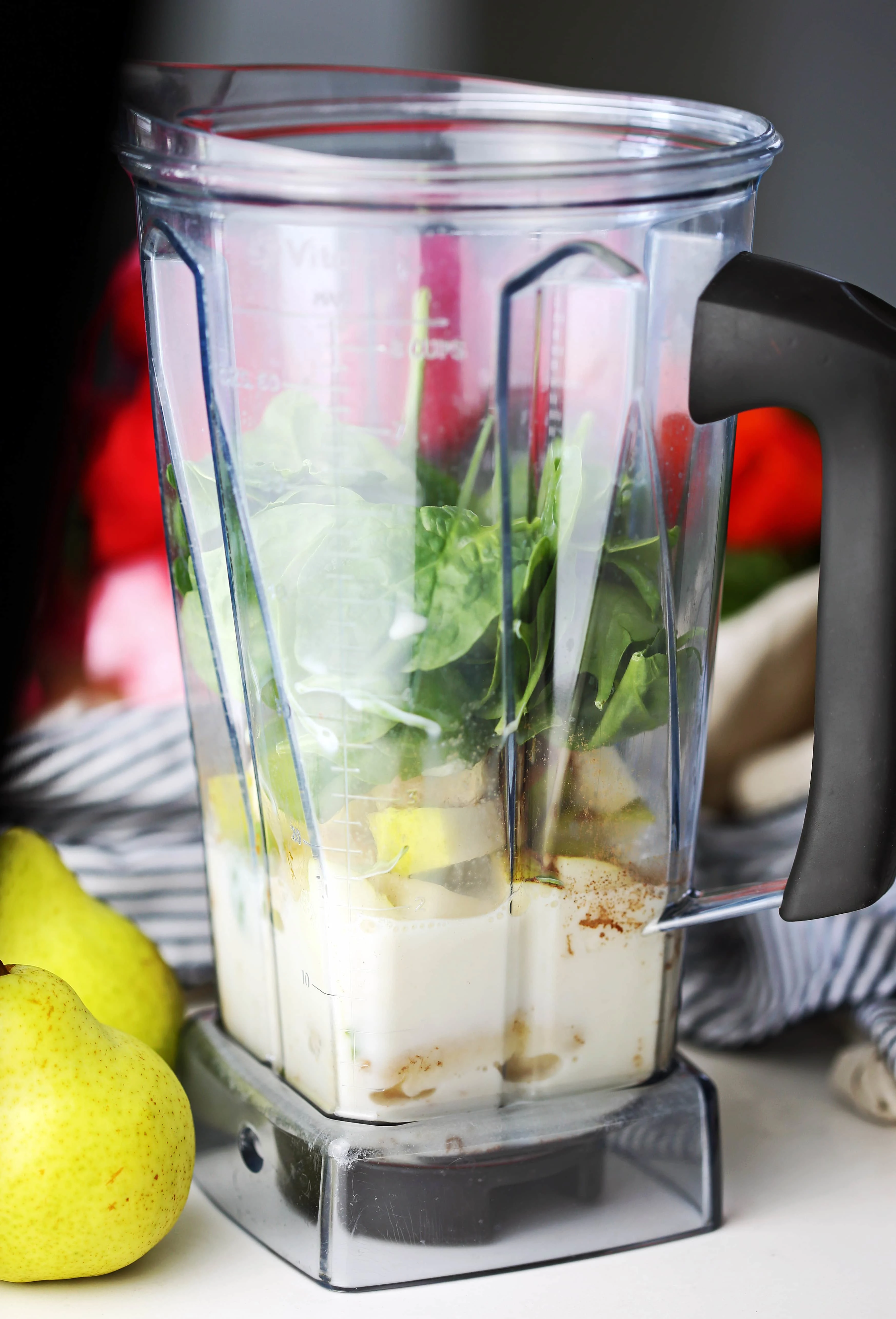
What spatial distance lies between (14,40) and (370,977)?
0.25 metres

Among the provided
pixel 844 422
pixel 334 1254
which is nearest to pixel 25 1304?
pixel 334 1254

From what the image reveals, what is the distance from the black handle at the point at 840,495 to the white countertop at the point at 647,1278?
0.10 m

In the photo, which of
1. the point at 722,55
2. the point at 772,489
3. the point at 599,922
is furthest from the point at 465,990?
the point at 722,55

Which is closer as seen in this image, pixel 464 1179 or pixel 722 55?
pixel 464 1179

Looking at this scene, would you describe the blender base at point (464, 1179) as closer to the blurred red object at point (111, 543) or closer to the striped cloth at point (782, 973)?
the striped cloth at point (782, 973)

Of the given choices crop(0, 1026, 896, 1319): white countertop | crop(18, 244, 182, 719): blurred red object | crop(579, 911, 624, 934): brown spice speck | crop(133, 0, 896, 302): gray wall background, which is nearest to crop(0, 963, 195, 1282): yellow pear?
crop(0, 1026, 896, 1319): white countertop

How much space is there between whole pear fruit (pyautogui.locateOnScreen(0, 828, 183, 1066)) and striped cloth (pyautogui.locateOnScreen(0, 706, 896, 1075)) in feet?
0.15

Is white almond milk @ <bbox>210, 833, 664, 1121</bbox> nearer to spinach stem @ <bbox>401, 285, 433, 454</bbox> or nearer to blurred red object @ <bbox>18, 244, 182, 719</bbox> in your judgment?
spinach stem @ <bbox>401, 285, 433, 454</bbox>

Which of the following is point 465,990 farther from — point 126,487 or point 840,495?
point 126,487

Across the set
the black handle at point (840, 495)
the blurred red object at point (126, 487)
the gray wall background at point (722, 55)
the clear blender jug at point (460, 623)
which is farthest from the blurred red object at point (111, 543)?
the black handle at point (840, 495)

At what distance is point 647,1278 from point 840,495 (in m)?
0.21

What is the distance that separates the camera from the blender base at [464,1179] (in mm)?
354

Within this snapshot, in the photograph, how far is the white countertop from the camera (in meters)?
0.34

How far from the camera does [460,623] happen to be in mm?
326
